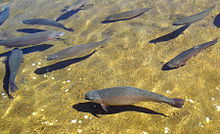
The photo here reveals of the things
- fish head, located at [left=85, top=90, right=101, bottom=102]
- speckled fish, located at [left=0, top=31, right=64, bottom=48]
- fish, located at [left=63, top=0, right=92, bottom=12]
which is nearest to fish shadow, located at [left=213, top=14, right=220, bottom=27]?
fish head, located at [left=85, top=90, right=101, bottom=102]

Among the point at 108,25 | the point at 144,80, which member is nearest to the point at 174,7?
the point at 108,25

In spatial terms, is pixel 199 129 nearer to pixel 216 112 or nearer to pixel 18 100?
pixel 216 112

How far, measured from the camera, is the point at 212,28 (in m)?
6.42

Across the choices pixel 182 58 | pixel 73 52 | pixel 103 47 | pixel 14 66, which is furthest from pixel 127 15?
pixel 14 66

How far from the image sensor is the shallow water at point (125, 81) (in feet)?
12.7

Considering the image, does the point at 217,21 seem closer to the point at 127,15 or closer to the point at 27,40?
the point at 127,15

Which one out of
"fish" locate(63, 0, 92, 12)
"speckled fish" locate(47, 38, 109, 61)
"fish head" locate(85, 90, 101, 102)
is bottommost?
"fish head" locate(85, 90, 101, 102)

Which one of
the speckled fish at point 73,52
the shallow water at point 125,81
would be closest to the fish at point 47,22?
the shallow water at point 125,81

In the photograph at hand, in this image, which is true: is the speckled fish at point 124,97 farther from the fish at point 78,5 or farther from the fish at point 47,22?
the fish at point 78,5

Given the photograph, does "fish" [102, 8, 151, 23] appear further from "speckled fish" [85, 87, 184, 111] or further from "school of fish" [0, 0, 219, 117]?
"speckled fish" [85, 87, 184, 111]

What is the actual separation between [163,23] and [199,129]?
4.56 m

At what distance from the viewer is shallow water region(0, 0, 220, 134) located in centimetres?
387

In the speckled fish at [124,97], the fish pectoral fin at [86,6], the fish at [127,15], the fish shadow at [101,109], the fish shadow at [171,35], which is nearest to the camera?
the speckled fish at [124,97]

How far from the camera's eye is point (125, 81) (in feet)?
16.4
